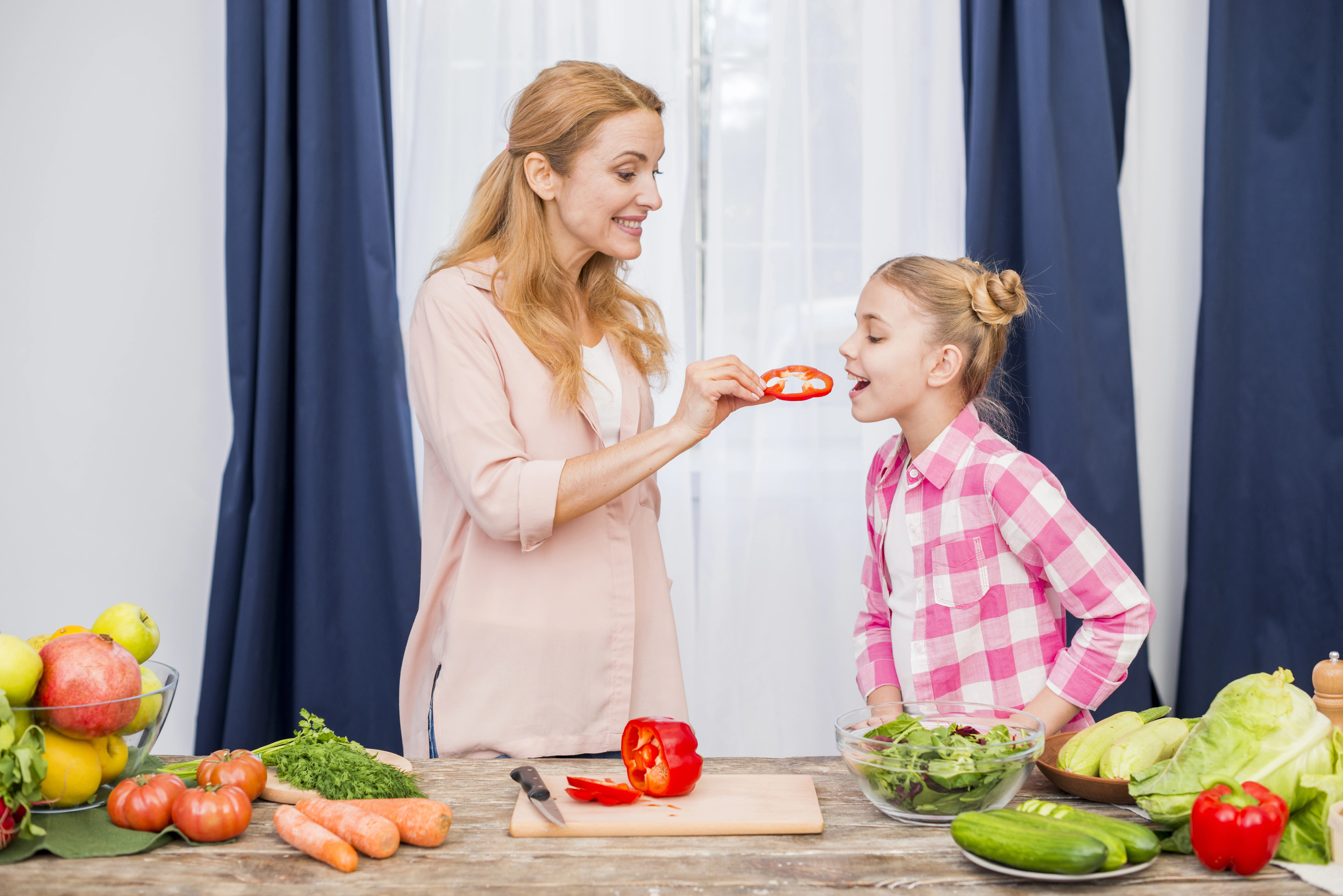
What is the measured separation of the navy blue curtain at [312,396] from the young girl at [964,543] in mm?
1578

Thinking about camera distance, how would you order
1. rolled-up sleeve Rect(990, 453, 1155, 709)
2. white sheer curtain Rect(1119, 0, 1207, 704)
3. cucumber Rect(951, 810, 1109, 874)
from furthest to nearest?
white sheer curtain Rect(1119, 0, 1207, 704)
rolled-up sleeve Rect(990, 453, 1155, 709)
cucumber Rect(951, 810, 1109, 874)

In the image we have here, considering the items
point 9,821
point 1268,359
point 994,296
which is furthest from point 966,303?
point 1268,359

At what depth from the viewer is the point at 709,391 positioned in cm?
172

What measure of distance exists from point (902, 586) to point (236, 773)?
1088 millimetres

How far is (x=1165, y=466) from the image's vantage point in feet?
10.5

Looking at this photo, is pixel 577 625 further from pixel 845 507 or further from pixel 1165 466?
pixel 1165 466

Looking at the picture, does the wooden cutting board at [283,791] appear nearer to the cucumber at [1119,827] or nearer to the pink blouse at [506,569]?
the pink blouse at [506,569]

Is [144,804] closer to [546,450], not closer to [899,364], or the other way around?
[546,450]

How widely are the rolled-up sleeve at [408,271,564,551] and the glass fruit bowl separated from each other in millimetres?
537

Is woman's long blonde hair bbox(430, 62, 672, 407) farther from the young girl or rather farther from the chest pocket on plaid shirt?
the chest pocket on plaid shirt

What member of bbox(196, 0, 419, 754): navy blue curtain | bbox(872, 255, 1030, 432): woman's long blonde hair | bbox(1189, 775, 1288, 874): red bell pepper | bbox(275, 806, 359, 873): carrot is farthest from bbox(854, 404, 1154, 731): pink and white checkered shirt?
bbox(196, 0, 419, 754): navy blue curtain

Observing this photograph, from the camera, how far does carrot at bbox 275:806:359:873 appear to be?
112 cm

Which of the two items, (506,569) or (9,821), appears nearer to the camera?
(9,821)

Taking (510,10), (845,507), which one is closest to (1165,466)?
(845,507)
